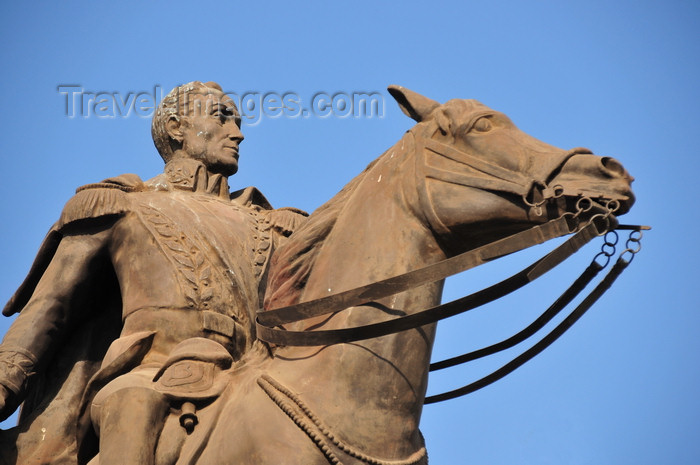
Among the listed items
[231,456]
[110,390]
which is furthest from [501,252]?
[110,390]

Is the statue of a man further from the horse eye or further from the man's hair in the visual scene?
the horse eye

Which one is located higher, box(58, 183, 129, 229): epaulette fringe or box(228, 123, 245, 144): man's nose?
box(228, 123, 245, 144): man's nose

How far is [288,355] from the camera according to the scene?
6.36 metres

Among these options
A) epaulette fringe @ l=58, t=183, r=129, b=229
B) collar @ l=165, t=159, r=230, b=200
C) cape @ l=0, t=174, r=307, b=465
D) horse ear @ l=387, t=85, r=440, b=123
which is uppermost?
horse ear @ l=387, t=85, r=440, b=123

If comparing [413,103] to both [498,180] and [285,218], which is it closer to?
[498,180]

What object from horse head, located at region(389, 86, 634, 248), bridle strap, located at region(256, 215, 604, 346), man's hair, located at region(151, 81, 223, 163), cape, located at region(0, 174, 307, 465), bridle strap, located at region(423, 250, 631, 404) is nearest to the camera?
bridle strap, located at region(256, 215, 604, 346)

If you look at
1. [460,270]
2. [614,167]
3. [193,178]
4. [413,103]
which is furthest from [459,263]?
[193,178]

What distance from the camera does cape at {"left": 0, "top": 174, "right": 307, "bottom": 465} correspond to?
7.62m

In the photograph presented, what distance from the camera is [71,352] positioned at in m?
8.28

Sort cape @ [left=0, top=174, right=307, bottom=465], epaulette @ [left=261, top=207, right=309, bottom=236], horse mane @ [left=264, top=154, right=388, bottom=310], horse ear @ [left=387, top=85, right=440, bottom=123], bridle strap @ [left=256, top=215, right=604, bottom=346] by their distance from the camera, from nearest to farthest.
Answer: bridle strap @ [left=256, top=215, right=604, bottom=346]
horse mane @ [left=264, top=154, right=388, bottom=310]
horse ear @ [left=387, top=85, right=440, bottom=123]
cape @ [left=0, top=174, right=307, bottom=465]
epaulette @ [left=261, top=207, right=309, bottom=236]

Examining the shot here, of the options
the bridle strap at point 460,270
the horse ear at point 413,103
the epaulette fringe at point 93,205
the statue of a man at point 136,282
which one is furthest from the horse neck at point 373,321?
the epaulette fringe at point 93,205

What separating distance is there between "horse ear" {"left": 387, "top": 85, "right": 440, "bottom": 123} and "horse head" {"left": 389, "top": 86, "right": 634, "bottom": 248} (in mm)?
237

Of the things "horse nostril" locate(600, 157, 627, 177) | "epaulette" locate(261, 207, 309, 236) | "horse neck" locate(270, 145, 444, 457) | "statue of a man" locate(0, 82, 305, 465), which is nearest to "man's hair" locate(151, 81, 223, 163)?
"statue of a man" locate(0, 82, 305, 465)

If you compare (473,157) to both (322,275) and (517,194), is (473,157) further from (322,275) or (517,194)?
(322,275)
